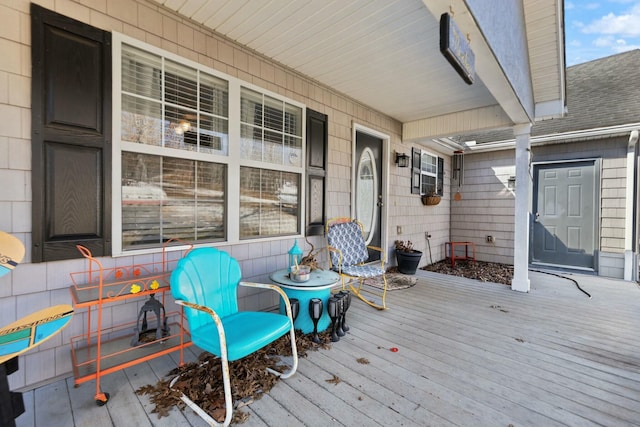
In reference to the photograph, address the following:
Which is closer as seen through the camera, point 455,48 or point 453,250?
point 455,48

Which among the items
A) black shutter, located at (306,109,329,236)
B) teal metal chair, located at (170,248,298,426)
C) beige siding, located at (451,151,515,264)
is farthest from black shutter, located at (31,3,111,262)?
beige siding, located at (451,151,515,264)

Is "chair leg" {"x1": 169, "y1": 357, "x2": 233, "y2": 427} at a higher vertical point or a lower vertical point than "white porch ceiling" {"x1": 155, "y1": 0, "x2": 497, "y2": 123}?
lower

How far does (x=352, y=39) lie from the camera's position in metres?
2.84

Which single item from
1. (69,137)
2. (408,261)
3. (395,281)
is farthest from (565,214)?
(69,137)

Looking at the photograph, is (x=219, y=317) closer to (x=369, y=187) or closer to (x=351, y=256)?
(x=351, y=256)

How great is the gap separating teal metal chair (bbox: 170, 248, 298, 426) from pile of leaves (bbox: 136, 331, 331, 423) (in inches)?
2.5

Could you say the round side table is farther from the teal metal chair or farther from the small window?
the small window

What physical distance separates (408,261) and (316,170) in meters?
2.66

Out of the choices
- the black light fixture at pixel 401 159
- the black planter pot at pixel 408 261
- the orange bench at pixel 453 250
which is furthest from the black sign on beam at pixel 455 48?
the orange bench at pixel 453 250

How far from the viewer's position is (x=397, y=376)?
2154 millimetres

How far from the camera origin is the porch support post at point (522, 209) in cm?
445

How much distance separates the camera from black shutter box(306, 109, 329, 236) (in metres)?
3.79

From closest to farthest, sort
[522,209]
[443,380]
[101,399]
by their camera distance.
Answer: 1. [101,399]
2. [443,380]
3. [522,209]

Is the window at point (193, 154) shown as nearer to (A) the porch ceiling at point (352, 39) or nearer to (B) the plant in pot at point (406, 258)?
(A) the porch ceiling at point (352, 39)
